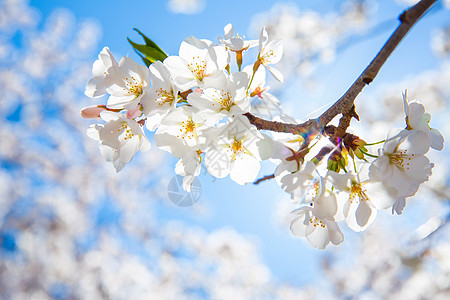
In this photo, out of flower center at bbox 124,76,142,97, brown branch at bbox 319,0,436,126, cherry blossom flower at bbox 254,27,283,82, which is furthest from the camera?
cherry blossom flower at bbox 254,27,283,82

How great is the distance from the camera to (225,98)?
2.56 feet

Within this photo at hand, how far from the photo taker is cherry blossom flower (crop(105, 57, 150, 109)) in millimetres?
824

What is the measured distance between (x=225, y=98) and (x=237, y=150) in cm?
14

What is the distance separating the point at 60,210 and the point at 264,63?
24.9 ft

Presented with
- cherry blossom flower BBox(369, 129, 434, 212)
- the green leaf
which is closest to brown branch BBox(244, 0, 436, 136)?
cherry blossom flower BBox(369, 129, 434, 212)

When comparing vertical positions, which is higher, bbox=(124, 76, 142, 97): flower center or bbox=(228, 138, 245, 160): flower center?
bbox=(124, 76, 142, 97): flower center

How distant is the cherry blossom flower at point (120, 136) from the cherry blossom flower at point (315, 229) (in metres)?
0.47

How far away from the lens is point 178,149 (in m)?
0.77

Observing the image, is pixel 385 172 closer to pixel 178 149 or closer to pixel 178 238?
pixel 178 149

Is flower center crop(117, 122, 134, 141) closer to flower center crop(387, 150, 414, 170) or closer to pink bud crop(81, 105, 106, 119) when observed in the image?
pink bud crop(81, 105, 106, 119)

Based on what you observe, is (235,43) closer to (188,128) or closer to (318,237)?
(188,128)

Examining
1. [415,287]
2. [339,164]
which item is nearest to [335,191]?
[339,164]

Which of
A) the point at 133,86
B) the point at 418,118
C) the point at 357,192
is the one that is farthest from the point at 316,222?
the point at 133,86

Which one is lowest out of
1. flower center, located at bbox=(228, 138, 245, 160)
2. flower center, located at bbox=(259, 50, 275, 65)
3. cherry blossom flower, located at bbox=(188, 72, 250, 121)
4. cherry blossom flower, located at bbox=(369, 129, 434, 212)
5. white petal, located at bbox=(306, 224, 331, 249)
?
white petal, located at bbox=(306, 224, 331, 249)
